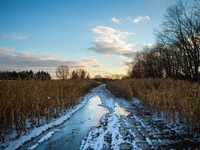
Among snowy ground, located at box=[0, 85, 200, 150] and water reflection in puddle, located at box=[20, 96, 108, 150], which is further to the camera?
water reflection in puddle, located at box=[20, 96, 108, 150]

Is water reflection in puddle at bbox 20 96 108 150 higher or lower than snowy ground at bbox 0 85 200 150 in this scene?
lower

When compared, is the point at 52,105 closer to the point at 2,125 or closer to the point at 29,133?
the point at 29,133

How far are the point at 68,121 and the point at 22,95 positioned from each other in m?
2.05

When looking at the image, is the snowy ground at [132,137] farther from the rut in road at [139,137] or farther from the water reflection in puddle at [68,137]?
the water reflection in puddle at [68,137]

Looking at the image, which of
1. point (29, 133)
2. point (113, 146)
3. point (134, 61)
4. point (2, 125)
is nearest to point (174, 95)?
point (113, 146)

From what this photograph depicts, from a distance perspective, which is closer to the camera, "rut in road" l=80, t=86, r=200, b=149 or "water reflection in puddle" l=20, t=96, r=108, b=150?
"rut in road" l=80, t=86, r=200, b=149

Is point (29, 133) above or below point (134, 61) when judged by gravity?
below

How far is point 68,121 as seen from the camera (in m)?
7.14

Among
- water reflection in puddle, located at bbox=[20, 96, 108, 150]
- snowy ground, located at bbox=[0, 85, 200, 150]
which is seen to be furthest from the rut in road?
water reflection in puddle, located at bbox=[20, 96, 108, 150]

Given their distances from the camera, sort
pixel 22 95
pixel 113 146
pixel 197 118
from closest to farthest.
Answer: pixel 113 146 → pixel 197 118 → pixel 22 95

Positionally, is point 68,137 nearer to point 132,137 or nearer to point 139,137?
point 132,137

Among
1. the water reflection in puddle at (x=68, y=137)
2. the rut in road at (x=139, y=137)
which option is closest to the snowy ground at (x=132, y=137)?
the rut in road at (x=139, y=137)

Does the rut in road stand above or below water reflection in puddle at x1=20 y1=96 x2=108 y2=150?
above

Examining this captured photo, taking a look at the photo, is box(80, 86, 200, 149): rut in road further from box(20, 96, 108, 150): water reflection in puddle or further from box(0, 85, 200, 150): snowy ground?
box(20, 96, 108, 150): water reflection in puddle
